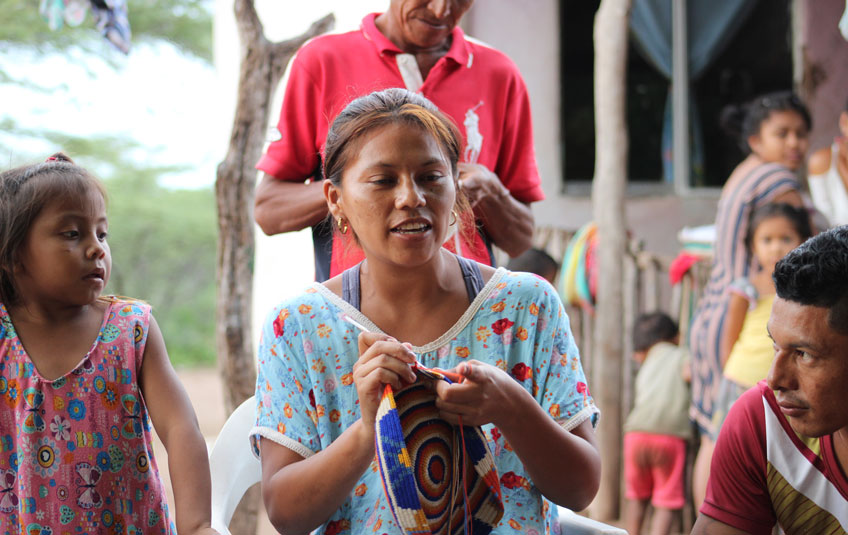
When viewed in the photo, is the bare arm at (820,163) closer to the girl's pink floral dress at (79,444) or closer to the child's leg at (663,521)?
the child's leg at (663,521)

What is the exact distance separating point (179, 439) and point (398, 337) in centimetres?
56

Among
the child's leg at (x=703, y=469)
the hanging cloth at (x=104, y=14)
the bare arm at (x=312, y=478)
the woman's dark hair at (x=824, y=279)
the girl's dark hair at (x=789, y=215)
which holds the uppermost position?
the hanging cloth at (x=104, y=14)

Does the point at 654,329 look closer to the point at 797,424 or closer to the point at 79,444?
Result: the point at 797,424

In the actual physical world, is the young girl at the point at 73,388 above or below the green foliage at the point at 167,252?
above

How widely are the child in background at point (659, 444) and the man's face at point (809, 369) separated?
362cm

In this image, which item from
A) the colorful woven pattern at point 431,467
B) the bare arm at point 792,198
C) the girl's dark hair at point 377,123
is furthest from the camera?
the bare arm at point 792,198

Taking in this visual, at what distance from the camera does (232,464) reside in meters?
2.51

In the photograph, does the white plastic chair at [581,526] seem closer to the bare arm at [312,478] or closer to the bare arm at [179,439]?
the bare arm at [312,478]

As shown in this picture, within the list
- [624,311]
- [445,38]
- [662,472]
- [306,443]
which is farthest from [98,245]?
[624,311]

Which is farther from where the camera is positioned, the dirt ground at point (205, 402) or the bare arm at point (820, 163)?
the dirt ground at point (205, 402)

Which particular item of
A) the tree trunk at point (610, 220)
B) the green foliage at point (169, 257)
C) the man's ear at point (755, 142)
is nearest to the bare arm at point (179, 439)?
the man's ear at point (755, 142)

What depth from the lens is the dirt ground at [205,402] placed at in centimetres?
1047

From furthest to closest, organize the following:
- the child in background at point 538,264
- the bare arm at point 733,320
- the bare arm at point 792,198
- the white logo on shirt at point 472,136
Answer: the child in background at point 538,264
the bare arm at point 733,320
the bare arm at point 792,198
the white logo on shirt at point 472,136

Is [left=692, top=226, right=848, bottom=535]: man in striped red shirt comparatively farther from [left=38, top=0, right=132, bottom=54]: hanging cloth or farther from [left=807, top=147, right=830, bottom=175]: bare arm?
[left=807, top=147, right=830, bottom=175]: bare arm
